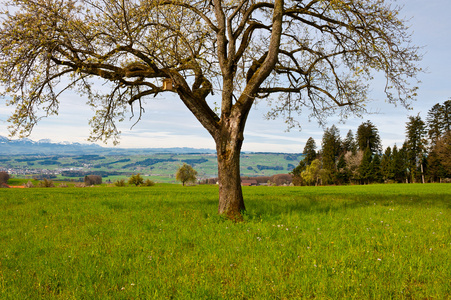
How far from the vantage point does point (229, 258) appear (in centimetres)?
564

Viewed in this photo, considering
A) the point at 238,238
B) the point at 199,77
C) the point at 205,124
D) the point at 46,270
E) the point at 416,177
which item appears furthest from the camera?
the point at 416,177

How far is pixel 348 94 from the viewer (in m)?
13.2

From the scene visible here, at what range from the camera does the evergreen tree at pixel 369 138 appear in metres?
84.2

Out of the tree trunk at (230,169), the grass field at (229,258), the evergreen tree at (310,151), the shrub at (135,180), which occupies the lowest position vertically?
the shrub at (135,180)

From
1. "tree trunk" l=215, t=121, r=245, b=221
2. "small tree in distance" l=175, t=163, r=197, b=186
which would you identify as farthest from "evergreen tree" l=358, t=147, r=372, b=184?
"tree trunk" l=215, t=121, r=245, b=221

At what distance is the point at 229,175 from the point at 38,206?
412 inches

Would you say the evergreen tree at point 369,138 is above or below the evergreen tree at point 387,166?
above

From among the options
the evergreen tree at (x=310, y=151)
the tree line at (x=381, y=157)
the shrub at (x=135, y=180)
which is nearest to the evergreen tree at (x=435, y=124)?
the tree line at (x=381, y=157)

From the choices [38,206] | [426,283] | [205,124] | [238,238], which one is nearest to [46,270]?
[238,238]

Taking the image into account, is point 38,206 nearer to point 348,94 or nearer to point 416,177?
point 348,94

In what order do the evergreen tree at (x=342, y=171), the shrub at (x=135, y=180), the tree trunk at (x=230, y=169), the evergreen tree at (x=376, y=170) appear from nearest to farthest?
the tree trunk at (x=230, y=169), the shrub at (x=135, y=180), the evergreen tree at (x=376, y=170), the evergreen tree at (x=342, y=171)

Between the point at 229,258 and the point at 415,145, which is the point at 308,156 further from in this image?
the point at 229,258

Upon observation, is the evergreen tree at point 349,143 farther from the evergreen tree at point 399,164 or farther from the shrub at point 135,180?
the shrub at point 135,180

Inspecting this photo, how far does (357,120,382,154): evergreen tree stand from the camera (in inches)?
3317
